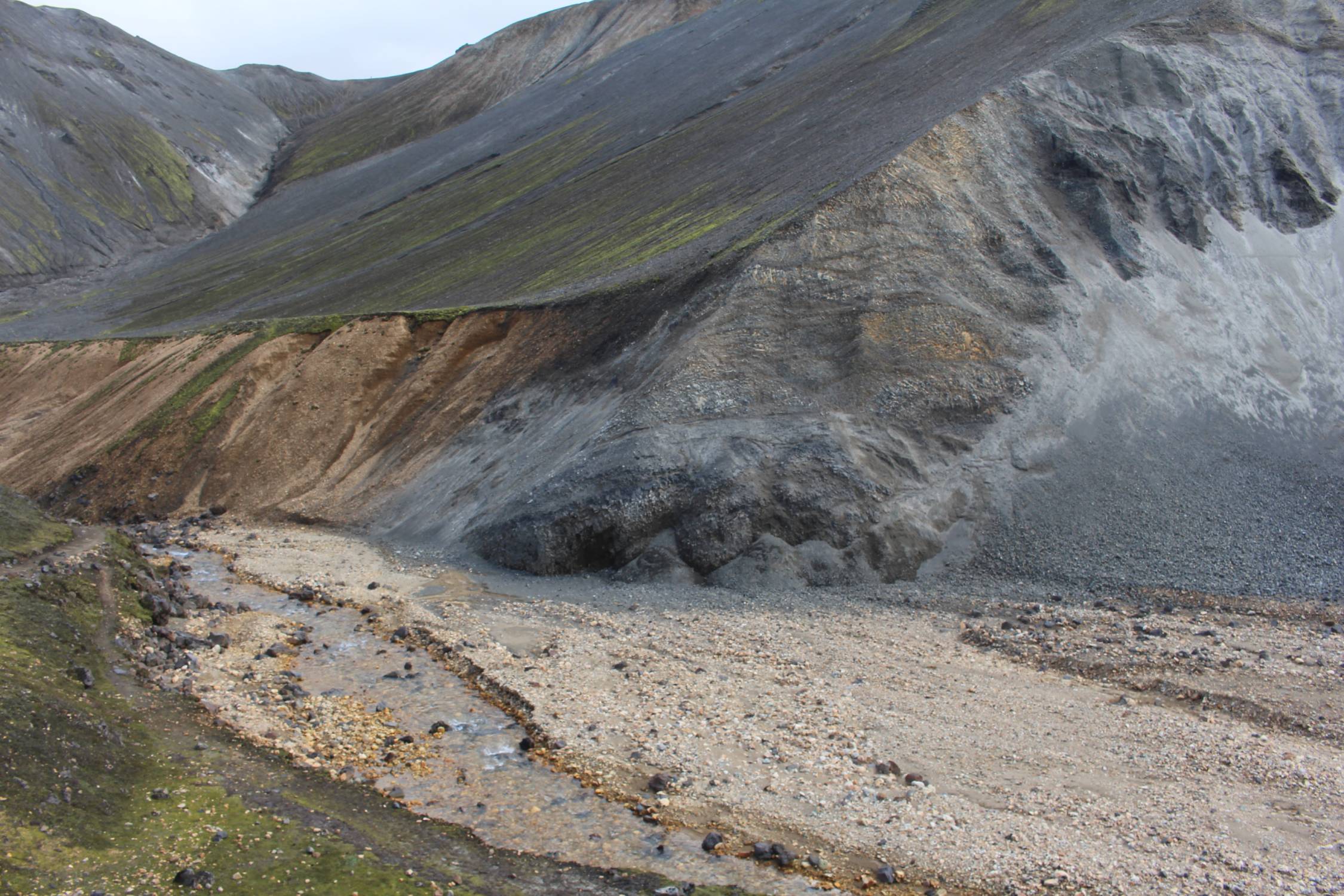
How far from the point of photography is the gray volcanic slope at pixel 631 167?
37.6 meters

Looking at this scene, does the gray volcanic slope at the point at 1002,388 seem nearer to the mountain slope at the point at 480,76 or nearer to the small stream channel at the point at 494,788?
the small stream channel at the point at 494,788

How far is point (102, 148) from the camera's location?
90000mm

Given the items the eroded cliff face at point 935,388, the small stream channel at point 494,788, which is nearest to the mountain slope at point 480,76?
the eroded cliff face at point 935,388

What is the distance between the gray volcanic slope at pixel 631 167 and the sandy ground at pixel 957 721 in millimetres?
15047

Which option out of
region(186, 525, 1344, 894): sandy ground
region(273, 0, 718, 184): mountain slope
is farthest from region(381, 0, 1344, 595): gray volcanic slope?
region(273, 0, 718, 184): mountain slope

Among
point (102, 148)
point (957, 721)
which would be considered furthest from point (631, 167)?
point (102, 148)

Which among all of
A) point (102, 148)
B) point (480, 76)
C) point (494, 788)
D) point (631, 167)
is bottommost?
point (494, 788)

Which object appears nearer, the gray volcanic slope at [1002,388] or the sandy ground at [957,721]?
the sandy ground at [957,721]

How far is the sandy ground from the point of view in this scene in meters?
12.0

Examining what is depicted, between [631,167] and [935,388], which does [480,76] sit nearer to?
[631,167]

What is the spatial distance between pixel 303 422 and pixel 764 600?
857 inches

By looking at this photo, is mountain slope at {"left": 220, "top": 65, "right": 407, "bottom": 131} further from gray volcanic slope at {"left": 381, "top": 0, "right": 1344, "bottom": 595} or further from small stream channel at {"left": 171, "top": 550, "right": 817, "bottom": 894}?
small stream channel at {"left": 171, "top": 550, "right": 817, "bottom": 894}

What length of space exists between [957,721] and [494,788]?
7395mm

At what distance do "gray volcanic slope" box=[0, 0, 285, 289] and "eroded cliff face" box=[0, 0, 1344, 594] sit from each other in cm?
4995
